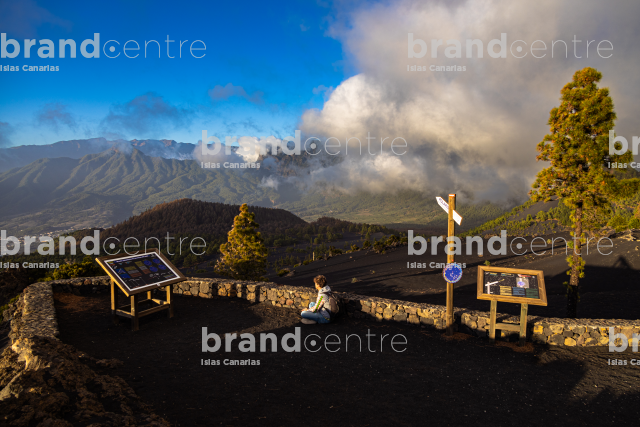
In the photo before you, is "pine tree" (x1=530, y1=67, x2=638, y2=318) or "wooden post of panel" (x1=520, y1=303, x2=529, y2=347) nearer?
"wooden post of panel" (x1=520, y1=303, x2=529, y2=347)

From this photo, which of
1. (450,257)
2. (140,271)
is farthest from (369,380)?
(140,271)

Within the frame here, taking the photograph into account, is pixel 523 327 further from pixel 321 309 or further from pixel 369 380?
pixel 321 309

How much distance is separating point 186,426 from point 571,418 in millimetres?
5178

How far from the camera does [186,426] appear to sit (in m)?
4.12

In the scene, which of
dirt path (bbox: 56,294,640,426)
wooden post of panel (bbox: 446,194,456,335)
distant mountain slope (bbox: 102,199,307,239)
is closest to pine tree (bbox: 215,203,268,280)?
dirt path (bbox: 56,294,640,426)

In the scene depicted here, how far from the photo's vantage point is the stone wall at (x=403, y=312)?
6836 mm

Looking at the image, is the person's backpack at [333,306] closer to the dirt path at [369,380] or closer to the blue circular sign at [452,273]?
the dirt path at [369,380]

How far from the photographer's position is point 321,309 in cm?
824

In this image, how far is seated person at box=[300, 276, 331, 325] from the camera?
8.13m

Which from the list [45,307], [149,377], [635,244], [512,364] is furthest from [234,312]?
[635,244]

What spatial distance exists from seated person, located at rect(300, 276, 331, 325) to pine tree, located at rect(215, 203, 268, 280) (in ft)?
48.2

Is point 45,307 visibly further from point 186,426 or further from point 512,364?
point 512,364

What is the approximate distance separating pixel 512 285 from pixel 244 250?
18.3 m

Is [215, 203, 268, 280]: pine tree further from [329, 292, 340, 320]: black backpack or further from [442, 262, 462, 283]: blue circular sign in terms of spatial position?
[442, 262, 462, 283]: blue circular sign
